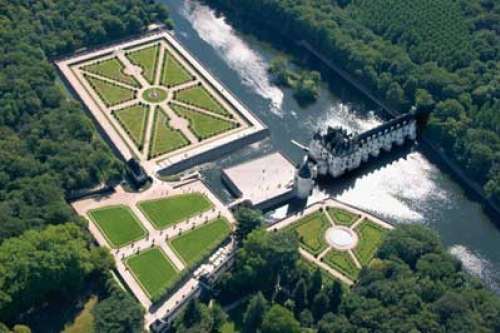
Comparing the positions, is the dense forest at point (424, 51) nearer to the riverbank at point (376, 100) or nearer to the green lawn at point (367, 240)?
the riverbank at point (376, 100)

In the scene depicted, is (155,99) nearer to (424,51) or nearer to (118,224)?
(118,224)

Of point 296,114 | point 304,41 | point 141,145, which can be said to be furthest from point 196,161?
point 304,41

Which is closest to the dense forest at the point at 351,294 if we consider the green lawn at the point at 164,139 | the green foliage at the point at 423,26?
the green lawn at the point at 164,139

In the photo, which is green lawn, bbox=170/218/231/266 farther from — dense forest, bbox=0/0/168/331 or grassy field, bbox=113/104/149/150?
grassy field, bbox=113/104/149/150

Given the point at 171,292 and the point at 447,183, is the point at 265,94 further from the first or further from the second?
the point at 171,292

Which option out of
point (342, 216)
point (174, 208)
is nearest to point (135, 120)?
point (174, 208)
